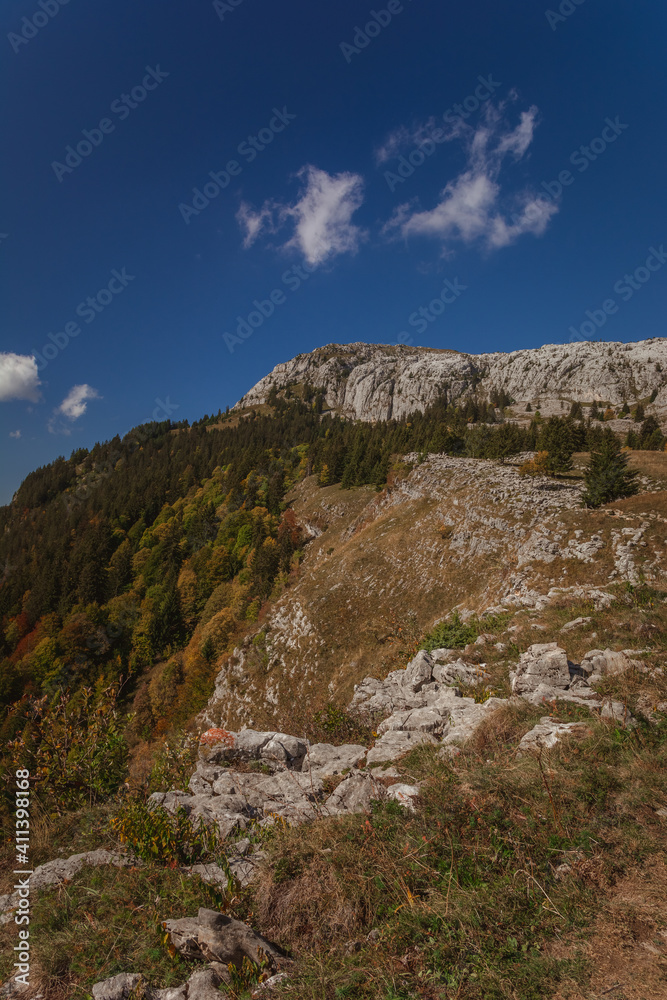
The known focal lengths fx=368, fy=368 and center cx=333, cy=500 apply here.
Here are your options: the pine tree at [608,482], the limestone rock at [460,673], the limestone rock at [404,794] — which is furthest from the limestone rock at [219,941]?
the pine tree at [608,482]

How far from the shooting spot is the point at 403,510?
36.6m

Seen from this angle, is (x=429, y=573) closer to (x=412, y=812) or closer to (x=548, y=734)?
(x=548, y=734)

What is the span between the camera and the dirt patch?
292 centimetres

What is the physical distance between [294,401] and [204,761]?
188m

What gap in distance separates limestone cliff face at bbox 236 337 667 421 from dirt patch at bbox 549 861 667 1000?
575ft

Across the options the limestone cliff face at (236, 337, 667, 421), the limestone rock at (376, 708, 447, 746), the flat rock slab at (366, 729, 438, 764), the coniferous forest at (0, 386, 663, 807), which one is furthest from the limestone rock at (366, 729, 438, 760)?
the limestone cliff face at (236, 337, 667, 421)

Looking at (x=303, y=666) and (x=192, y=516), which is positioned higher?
(x=192, y=516)

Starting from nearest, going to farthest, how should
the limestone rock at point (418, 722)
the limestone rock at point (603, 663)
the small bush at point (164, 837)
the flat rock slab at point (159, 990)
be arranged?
the flat rock slab at point (159, 990) < the small bush at point (164, 837) < the limestone rock at point (603, 663) < the limestone rock at point (418, 722)

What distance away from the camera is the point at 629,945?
321 centimetres

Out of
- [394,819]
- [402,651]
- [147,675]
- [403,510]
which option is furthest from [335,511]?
[394,819]

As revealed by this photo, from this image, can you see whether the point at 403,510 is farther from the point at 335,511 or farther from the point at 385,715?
the point at 385,715

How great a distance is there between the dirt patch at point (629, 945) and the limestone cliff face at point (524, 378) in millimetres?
175176

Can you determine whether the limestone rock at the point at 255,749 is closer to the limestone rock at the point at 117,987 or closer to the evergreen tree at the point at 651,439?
the limestone rock at the point at 117,987

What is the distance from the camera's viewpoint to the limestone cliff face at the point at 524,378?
14762 cm
